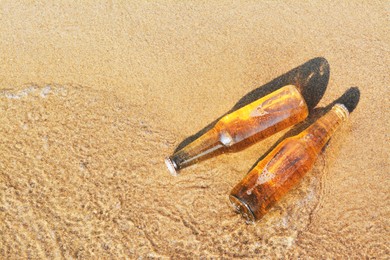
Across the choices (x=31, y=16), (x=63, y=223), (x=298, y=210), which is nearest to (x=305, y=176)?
(x=298, y=210)

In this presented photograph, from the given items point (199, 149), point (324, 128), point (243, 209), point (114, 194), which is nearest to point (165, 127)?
point (199, 149)

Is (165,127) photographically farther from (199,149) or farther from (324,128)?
(324,128)

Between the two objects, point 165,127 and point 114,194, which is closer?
point 114,194

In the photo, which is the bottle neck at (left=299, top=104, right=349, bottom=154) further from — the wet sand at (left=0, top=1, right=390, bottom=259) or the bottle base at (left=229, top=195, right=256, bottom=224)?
the bottle base at (left=229, top=195, right=256, bottom=224)

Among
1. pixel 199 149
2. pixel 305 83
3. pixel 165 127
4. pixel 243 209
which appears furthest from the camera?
pixel 305 83

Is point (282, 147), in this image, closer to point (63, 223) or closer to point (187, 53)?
point (187, 53)

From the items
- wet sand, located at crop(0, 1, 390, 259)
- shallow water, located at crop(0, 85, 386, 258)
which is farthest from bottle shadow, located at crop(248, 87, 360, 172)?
shallow water, located at crop(0, 85, 386, 258)
